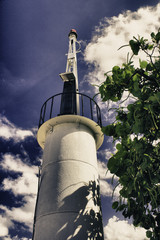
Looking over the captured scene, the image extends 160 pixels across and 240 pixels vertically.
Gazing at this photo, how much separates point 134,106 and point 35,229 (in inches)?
219

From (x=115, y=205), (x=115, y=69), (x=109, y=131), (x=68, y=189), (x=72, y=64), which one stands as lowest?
(x=115, y=205)

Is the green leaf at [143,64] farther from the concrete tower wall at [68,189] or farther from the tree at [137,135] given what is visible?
the concrete tower wall at [68,189]

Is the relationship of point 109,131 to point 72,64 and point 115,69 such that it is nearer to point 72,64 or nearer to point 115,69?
point 115,69

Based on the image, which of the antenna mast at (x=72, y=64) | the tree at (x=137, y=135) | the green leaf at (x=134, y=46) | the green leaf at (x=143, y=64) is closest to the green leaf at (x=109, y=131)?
the tree at (x=137, y=135)

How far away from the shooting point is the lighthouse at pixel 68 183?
213 inches

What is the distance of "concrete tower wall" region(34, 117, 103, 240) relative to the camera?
5395 millimetres

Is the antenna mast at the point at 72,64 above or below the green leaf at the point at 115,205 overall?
above

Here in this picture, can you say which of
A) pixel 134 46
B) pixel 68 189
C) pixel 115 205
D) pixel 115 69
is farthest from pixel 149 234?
pixel 68 189

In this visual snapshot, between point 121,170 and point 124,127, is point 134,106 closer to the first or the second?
point 124,127

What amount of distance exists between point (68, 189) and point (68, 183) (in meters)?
0.19

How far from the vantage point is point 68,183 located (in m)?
6.04

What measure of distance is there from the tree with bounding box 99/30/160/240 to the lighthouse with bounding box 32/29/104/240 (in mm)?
3024

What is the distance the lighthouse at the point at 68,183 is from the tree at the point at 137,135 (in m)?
3.02

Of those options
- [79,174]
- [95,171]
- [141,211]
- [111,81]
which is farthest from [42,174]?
[111,81]
